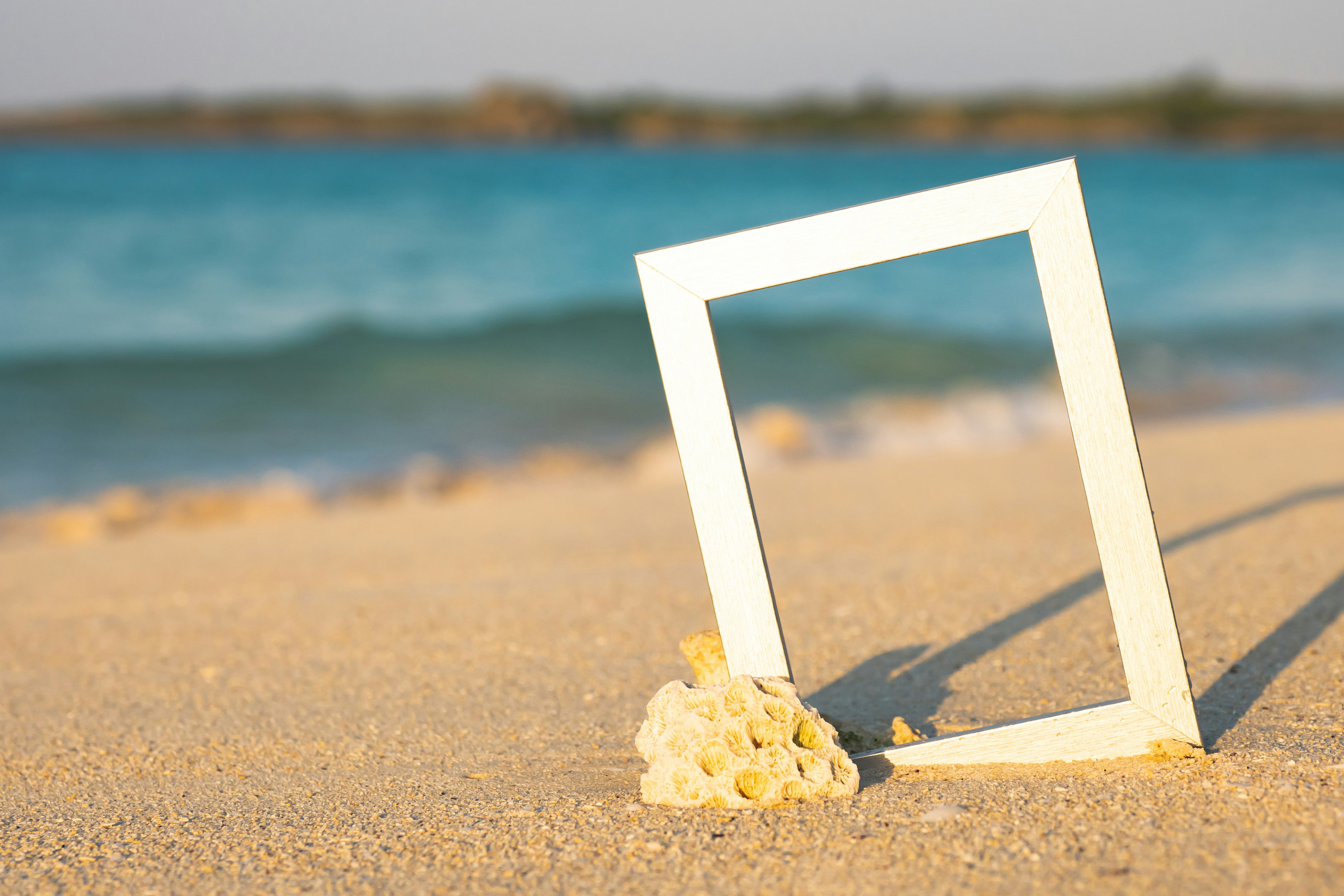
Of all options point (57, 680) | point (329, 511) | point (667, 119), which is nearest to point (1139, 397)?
point (329, 511)

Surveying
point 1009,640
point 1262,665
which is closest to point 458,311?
point 1009,640

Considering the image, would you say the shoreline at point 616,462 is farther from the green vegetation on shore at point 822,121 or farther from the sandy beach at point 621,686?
the green vegetation on shore at point 822,121

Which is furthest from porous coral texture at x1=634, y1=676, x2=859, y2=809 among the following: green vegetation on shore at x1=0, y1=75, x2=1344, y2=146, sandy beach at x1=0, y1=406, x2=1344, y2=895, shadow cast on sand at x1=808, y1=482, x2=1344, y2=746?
green vegetation on shore at x1=0, y1=75, x2=1344, y2=146

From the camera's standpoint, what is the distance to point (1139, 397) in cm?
875

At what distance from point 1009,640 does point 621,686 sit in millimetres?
1064

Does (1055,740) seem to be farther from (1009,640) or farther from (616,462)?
(616,462)

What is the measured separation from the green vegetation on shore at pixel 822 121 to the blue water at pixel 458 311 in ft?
48.0

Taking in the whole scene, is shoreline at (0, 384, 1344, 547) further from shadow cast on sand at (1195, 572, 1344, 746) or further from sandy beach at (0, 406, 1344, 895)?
shadow cast on sand at (1195, 572, 1344, 746)

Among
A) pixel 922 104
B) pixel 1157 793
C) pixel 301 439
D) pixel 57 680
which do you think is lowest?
pixel 1157 793

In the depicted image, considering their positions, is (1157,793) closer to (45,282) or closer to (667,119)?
(45,282)

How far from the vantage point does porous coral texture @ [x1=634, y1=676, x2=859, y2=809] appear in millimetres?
1782

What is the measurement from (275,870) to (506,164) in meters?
27.2

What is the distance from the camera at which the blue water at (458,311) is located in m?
8.58

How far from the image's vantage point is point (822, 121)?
43094 mm
